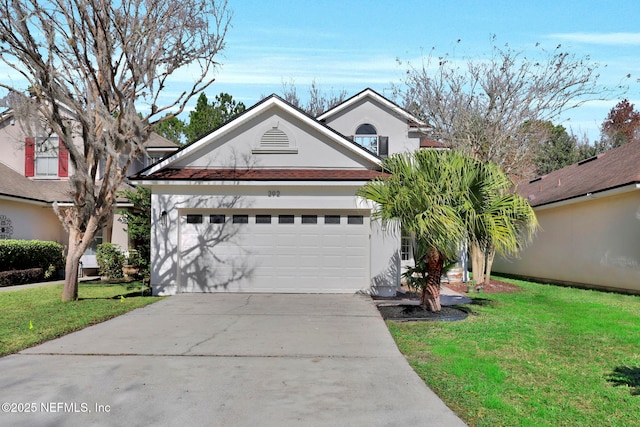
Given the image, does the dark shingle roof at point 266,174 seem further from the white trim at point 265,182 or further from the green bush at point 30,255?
the green bush at point 30,255

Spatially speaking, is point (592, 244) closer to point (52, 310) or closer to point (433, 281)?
point (433, 281)

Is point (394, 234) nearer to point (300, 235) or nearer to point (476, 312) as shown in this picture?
point (300, 235)

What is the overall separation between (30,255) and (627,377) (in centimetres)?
1807

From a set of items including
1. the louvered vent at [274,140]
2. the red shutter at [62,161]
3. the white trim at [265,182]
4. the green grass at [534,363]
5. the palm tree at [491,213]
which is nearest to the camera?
the green grass at [534,363]

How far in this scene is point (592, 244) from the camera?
57.5 ft

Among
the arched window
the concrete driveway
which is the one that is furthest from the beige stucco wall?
the concrete driveway

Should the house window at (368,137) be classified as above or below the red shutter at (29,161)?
above

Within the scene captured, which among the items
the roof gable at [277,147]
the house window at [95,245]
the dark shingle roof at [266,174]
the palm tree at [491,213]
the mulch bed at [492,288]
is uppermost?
the roof gable at [277,147]

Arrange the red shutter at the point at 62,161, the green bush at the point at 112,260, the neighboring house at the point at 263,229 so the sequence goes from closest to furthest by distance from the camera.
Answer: the neighboring house at the point at 263,229 < the green bush at the point at 112,260 < the red shutter at the point at 62,161

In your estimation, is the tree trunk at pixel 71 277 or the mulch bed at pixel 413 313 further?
the tree trunk at pixel 71 277

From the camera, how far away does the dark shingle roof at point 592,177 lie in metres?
16.2

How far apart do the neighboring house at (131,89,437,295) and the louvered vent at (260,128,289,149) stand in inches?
16.2

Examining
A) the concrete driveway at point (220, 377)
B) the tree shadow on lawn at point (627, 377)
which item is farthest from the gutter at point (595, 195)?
the tree shadow on lawn at point (627, 377)

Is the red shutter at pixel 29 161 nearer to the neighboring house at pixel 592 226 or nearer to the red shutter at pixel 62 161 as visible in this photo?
the red shutter at pixel 62 161
